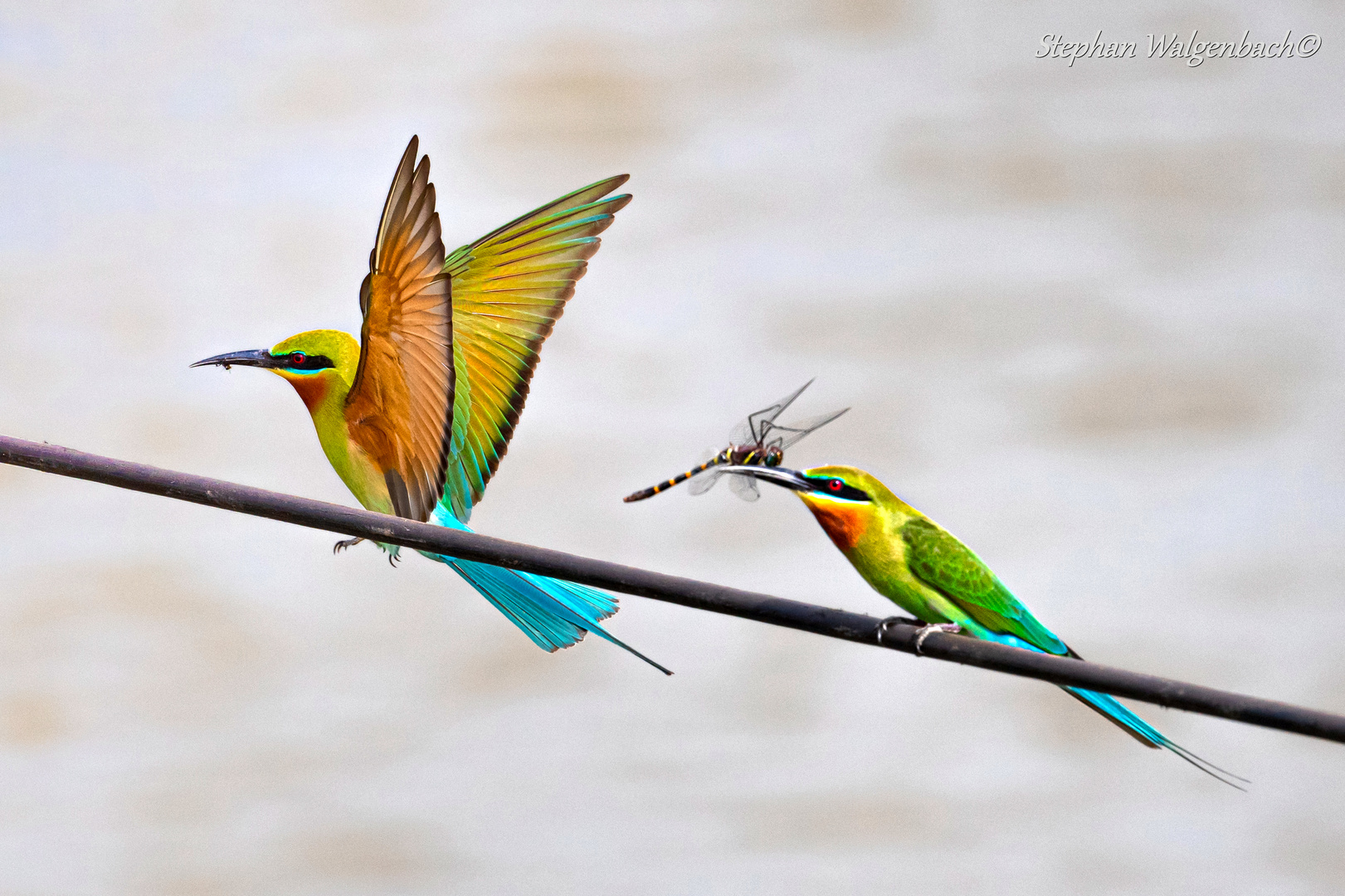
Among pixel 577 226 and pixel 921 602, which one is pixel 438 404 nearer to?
pixel 577 226

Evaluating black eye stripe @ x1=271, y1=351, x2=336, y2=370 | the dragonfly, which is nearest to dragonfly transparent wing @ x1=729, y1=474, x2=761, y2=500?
the dragonfly

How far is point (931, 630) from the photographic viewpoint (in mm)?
1497

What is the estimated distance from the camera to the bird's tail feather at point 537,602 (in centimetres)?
188

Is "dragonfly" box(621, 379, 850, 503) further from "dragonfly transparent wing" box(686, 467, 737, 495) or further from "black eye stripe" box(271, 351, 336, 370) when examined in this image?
"black eye stripe" box(271, 351, 336, 370)

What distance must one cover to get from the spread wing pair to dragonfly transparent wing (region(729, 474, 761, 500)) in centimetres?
42

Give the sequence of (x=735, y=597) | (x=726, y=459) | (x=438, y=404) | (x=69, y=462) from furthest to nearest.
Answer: (x=438, y=404), (x=726, y=459), (x=69, y=462), (x=735, y=597)

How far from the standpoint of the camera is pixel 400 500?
6.23 feet

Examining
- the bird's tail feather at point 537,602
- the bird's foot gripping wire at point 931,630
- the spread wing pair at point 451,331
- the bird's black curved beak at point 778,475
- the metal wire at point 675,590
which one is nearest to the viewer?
the metal wire at point 675,590

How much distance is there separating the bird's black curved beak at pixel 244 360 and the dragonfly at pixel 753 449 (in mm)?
649

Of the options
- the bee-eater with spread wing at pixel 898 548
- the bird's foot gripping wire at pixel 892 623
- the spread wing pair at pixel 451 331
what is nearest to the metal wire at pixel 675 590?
the bird's foot gripping wire at pixel 892 623

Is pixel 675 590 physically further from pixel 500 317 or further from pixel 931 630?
pixel 500 317

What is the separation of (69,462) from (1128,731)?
1.32 meters

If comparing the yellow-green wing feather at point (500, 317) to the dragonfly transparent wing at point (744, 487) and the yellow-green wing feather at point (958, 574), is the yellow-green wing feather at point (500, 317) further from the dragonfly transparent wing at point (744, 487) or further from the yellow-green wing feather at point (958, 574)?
the yellow-green wing feather at point (958, 574)

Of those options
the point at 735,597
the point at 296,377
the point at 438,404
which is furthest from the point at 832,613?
the point at 296,377
